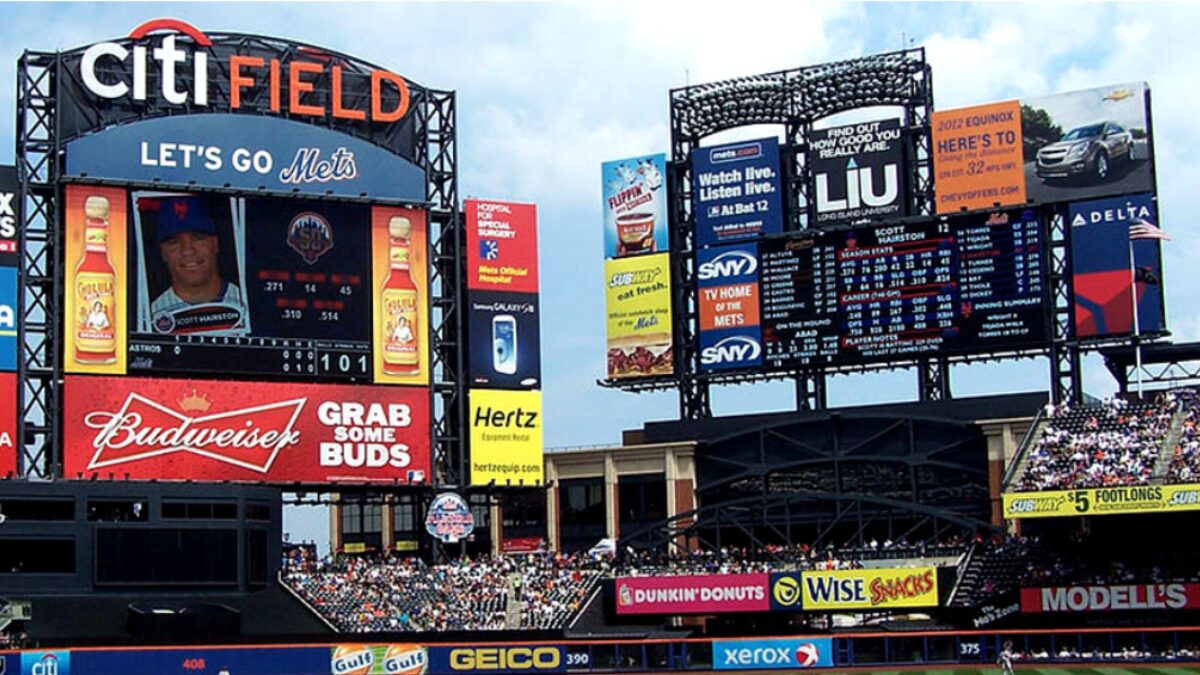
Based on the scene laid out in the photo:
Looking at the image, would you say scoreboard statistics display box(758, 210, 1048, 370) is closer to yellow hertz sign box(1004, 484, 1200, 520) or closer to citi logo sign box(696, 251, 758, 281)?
citi logo sign box(696, 251, 758, 281)

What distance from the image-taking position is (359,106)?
71.9 metres

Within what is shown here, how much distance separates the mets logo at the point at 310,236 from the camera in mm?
68938

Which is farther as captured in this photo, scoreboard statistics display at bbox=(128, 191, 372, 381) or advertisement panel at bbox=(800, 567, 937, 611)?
scoreboard statistics display at bbox=(128, 191, 372, 381)

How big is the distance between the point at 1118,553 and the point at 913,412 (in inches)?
384

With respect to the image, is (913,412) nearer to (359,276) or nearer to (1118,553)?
(1118,553)

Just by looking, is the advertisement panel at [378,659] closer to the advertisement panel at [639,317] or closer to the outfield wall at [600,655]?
the outfield wall at [600,655]

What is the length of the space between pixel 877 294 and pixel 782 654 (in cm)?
1575

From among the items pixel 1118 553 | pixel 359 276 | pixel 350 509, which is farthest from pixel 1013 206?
pixel 350 509

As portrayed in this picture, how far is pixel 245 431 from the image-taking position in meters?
67.6

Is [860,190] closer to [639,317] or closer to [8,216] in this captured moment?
[639,317]

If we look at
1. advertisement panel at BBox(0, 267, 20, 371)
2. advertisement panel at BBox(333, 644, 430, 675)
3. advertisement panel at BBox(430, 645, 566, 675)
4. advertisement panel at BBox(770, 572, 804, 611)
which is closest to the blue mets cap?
advertisement panel at BBox(0, 267, 20, 371)

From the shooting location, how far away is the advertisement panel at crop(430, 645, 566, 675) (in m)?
60.6

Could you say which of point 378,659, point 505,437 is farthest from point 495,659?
point 505,437

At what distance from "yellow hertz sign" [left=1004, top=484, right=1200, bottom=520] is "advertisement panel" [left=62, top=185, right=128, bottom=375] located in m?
29.9
